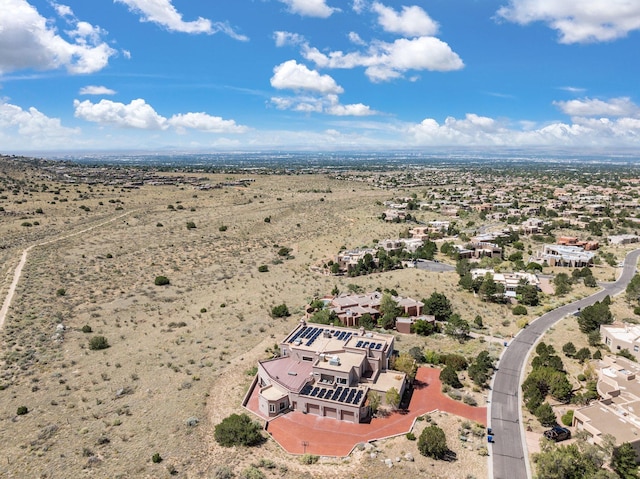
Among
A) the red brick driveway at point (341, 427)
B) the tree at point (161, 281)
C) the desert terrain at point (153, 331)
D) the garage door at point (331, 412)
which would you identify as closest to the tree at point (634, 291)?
the desert terrain at point (153, 331)

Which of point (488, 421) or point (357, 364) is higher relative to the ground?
point (357, 364)

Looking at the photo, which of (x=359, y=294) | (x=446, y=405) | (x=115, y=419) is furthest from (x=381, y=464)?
(x=359, y=294)

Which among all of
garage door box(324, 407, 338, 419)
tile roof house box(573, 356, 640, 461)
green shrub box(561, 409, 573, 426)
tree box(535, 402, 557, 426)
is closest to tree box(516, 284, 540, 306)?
tile roof house box(573, 356, 640, 461)

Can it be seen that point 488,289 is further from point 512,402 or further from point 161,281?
point 161,281

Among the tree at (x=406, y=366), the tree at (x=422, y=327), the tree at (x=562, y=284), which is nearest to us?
the tree at (x=406, y=366)

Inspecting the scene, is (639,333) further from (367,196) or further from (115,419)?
(367,196)

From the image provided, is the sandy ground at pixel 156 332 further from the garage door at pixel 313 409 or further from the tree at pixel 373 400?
the garage door at pixel 313 409

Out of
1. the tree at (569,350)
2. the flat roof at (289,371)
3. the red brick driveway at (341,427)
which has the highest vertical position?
the flat roof at (289,371)
